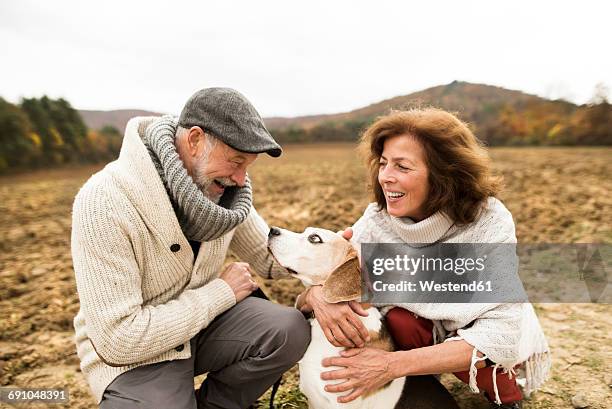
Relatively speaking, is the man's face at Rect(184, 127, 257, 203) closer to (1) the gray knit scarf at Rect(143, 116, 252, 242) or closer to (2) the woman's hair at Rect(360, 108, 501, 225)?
(1) the gray knit scarf at Rect(143, 116, 252, 242)

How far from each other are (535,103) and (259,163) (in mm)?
10190

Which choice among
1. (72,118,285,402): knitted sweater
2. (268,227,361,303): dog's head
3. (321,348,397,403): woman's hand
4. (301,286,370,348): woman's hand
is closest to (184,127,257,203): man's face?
(72,118,285,402): knitted sweater

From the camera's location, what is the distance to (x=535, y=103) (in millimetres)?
17500

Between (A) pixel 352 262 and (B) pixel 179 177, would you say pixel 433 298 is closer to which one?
(A) pixel 352 262

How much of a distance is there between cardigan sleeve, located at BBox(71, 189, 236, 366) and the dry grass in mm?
1237

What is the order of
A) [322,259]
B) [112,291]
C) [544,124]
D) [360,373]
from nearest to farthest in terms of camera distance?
[112,291] → [360,373] → [322,259] → [544,124]

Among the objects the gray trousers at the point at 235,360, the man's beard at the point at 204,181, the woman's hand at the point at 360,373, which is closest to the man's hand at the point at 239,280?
the gray trousers at the point at 235,360

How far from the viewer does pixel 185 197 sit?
2553 mm

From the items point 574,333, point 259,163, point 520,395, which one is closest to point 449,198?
point 520,395

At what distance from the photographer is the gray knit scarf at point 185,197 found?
2.55 m

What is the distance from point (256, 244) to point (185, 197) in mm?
910

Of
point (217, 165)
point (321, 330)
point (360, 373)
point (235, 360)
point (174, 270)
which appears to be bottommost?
point (235, 360)

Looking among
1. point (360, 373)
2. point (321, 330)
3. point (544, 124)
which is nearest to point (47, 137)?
point (321, 330)

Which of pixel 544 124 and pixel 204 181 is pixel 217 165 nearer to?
pixel 204 181
